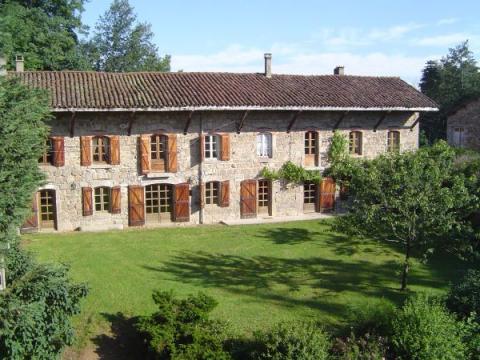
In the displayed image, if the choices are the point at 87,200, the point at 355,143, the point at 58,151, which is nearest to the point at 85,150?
the point at 58,151

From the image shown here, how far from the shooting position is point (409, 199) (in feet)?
41.7

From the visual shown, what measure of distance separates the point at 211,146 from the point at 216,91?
7.33 feet

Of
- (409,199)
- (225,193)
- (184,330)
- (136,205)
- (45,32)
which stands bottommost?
(184,330)

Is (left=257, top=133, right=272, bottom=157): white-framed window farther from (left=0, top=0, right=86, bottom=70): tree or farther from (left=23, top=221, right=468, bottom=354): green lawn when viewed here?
(left=0, top=0, right=86, bottom=70): tree

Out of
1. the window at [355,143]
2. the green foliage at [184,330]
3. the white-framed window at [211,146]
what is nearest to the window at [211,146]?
the white-framed window at [211,146]

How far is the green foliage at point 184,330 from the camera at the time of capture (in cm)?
1020

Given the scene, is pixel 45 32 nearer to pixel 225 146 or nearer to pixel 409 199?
pixel 225 146

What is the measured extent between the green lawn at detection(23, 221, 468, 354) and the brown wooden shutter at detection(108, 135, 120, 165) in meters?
2.78

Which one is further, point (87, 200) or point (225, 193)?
point (225, 193)

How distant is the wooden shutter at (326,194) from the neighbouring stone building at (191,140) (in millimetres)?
47

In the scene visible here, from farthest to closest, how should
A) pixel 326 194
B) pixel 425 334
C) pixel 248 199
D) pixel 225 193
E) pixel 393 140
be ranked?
1. pixel 393 140
2. pixel 326 194
3. pixel 248 199
4. pixel 225 193
5. pixel 425 334

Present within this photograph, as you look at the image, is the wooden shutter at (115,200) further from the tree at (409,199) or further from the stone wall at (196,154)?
the tree at (409,199)

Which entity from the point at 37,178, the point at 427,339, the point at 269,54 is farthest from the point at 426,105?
the point at 37,178

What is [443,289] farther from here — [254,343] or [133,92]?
[133,92]
